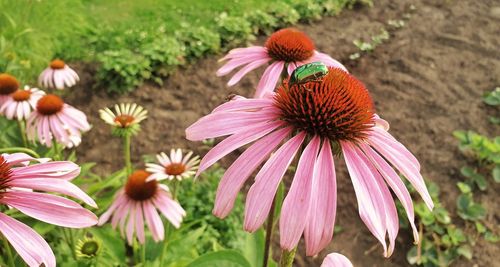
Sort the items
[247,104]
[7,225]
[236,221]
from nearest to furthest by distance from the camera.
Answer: [7,225] → [247,104] → [236,221]

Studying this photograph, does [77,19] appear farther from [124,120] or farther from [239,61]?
[239,61]

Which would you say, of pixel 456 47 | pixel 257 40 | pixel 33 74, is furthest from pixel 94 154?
pixel 456 47

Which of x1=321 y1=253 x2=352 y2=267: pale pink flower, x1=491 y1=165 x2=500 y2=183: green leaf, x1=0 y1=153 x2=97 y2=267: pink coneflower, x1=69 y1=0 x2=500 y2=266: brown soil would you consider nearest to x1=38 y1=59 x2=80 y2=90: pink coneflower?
x1=69 y1=0 x2=500 y2=266: brown soil

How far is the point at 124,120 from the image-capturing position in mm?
1553

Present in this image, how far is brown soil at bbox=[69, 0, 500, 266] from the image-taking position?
2.27 meters

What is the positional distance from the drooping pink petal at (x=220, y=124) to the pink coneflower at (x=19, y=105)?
1102 millimetres

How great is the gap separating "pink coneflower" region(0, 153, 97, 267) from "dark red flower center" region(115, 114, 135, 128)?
773mm

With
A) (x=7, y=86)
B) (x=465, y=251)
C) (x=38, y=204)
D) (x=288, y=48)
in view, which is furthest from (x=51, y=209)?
(x=465, y=251)

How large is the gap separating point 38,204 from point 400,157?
0.61m

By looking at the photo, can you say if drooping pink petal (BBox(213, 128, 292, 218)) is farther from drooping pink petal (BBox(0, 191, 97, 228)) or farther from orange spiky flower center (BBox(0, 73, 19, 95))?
orange spiky flower center (BBox(0, 73, 19, 95))

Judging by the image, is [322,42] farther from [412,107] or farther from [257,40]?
[412,107]

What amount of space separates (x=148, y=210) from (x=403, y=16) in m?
3.49

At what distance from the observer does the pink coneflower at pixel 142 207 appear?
4.58 feet

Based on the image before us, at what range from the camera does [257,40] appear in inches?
147
